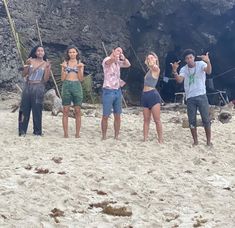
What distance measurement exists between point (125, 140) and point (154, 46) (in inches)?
389

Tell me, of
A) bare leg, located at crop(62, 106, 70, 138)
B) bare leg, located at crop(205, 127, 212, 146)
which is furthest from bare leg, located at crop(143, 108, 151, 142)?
bare leg, located at crop(62, 106, 70, 138)

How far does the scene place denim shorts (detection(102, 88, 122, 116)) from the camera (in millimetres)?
7984

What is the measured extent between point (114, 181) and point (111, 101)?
2.46 metres

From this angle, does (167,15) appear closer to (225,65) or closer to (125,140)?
(225,65)

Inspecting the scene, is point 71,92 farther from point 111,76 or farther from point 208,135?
point 208,135

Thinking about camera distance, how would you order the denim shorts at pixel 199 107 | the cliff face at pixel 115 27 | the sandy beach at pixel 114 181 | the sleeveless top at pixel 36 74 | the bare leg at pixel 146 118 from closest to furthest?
the sandy beach at pixel 114 181
the denim shorts at pixel 199 107
the bare leg at pixel 146 118
the sleeveless top at pixel 36 74
the cliff face at pixel 115 27

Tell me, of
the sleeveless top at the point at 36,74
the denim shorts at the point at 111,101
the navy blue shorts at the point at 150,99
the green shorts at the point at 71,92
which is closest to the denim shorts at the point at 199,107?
the navy blue shorts at the point at 150,99

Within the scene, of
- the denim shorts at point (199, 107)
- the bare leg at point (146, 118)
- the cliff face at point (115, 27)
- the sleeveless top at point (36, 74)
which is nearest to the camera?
the denim shorts at point (199, 107)

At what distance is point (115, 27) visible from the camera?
16.9 metres

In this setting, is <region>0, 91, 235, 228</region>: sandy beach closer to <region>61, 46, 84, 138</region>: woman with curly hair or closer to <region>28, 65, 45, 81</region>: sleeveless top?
<region>61, 46, 84, 138</region>: woman with curly hair

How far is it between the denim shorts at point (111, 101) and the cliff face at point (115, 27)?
7.97 m

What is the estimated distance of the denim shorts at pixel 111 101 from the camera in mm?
7984

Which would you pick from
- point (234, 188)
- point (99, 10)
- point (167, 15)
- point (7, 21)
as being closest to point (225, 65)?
point (167, 15)

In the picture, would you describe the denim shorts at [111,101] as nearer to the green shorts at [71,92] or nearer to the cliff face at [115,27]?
the green shorts at [71,92]
